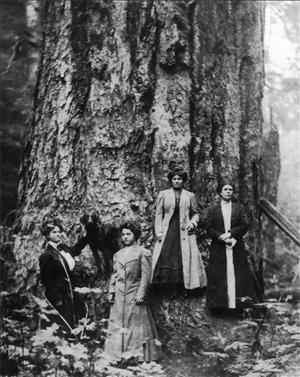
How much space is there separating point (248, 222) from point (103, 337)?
1468 mm

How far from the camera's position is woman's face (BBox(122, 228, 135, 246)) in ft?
13.8

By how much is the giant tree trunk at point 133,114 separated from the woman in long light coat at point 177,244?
0.40ft

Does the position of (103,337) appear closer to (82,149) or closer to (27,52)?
(82,149)

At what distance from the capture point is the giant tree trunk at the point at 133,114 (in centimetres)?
447

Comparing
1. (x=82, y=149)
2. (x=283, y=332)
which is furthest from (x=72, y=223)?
(x=283, y=332)

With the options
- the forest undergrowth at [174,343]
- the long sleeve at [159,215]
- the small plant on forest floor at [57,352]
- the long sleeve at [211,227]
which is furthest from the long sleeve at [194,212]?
the small plant on forest floor at [57,352]

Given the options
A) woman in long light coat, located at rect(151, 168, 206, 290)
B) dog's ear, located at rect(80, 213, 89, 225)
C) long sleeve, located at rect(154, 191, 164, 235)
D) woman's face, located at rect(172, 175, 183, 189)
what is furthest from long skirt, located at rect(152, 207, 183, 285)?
dog's ear, located at rect(80, 213, 89, 225)

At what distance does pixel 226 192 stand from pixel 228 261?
0.54m

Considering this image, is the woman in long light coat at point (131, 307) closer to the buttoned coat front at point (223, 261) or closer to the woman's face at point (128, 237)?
the woman's face at point (128, 237)

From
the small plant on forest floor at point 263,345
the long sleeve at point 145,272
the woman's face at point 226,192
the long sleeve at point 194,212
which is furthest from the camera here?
the woman's face at point 226,192

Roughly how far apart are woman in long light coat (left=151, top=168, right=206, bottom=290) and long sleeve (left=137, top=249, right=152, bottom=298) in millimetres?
37

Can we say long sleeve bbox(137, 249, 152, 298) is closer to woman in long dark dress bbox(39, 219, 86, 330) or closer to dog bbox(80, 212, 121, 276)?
dog bbox(80, 212, 121, 276)

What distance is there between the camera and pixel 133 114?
179 inches

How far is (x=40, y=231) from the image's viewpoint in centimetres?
455
